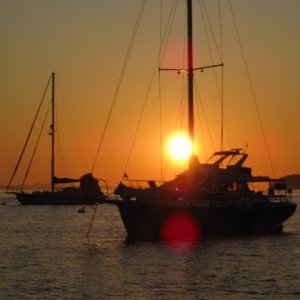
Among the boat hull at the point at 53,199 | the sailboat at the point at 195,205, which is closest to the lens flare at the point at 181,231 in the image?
the sailboat at the point at 195,205

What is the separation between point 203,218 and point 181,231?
1.76m

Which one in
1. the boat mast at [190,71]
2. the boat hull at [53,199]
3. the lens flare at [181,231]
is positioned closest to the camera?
the lens flare at [181,231]

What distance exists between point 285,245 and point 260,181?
8.38 metres

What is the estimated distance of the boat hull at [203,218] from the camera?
55.0 meters

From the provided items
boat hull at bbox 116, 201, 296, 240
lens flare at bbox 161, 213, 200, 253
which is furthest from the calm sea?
lens flare at bbox 161, 213, 200, 253

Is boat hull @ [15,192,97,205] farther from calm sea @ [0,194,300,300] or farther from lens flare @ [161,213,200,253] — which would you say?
lens flare @ [161,213,200,253]

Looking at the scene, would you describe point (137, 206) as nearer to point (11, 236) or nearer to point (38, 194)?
point (11, 236)

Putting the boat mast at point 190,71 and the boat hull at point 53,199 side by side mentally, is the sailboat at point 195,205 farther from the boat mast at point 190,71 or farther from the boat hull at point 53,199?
the boat hull at point 53,199

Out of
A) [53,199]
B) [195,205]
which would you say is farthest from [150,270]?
[53,199]

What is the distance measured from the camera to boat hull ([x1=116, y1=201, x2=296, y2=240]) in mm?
54969

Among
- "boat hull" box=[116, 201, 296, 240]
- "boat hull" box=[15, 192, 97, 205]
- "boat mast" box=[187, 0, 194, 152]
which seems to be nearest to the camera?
"boat hull" box=[116, 201, 296, 240]

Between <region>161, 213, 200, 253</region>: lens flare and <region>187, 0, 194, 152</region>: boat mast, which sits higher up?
<region>187, 0, 194, 152</region>: boat mast

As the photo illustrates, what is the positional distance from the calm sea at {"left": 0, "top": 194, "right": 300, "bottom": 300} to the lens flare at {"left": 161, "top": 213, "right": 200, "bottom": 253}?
1733mm

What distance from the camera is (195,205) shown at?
182 ft
